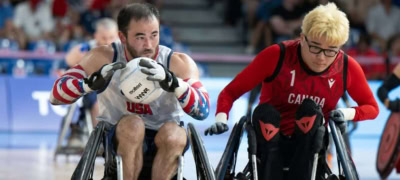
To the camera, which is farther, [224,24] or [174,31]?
[224,24]

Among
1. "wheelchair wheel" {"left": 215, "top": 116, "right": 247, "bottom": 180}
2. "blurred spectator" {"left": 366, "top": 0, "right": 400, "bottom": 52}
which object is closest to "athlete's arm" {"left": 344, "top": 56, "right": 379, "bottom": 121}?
"wheelchair wheel" {"left": 215, "top": 116, "right": 247, "bottom": 180}

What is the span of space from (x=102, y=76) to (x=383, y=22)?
1021 centimetres

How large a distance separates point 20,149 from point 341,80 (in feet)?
17.3

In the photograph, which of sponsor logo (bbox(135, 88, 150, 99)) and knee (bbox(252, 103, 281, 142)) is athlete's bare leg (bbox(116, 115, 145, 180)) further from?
knee (bbox(252, 103, 281, 142))

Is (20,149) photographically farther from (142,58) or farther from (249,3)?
(249,3)

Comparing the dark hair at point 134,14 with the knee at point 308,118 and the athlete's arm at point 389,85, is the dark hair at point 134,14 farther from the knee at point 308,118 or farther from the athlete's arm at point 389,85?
the athlete's arm at point 389,85

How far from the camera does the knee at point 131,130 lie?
4496 millimetres

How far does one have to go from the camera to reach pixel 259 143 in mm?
4723

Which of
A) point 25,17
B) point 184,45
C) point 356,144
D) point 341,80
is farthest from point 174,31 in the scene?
point 341,80

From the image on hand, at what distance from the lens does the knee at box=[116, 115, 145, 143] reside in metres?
4.50

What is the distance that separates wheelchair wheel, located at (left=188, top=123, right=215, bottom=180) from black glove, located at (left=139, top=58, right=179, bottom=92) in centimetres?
26

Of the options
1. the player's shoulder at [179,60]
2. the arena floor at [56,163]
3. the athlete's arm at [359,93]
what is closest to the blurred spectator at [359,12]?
the arena floor at [56,163]

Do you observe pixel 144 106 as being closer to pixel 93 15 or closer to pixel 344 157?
pixel 344 157

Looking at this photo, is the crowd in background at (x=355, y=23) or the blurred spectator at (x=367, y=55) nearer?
the blurred spectator at (x=367, y=55)
